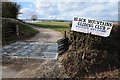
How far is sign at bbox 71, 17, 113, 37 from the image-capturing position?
6465 mm

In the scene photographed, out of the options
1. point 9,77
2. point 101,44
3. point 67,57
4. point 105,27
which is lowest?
point 9,77

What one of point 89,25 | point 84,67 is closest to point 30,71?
point 84,67

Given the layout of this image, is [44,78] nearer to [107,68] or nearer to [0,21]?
[107,68]

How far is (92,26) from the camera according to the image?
6.62 meters

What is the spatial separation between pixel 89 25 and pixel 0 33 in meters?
10.4

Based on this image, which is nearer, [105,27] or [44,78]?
[44,78]

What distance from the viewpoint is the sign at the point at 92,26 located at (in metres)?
6.46

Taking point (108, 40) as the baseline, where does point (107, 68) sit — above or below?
below

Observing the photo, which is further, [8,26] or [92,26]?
[8,26]

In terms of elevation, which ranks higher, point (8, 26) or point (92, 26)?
point (92, 26)

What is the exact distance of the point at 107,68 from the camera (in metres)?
6.35

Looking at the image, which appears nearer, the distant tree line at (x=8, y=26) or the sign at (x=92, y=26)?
the sign at (x=92, y=26)

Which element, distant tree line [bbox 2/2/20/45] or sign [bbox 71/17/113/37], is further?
distant tree line [bbox 2/2/20/45]

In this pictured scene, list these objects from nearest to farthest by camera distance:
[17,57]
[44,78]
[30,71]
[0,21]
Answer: [44,78], [30,71], [17,57], [0,21]
